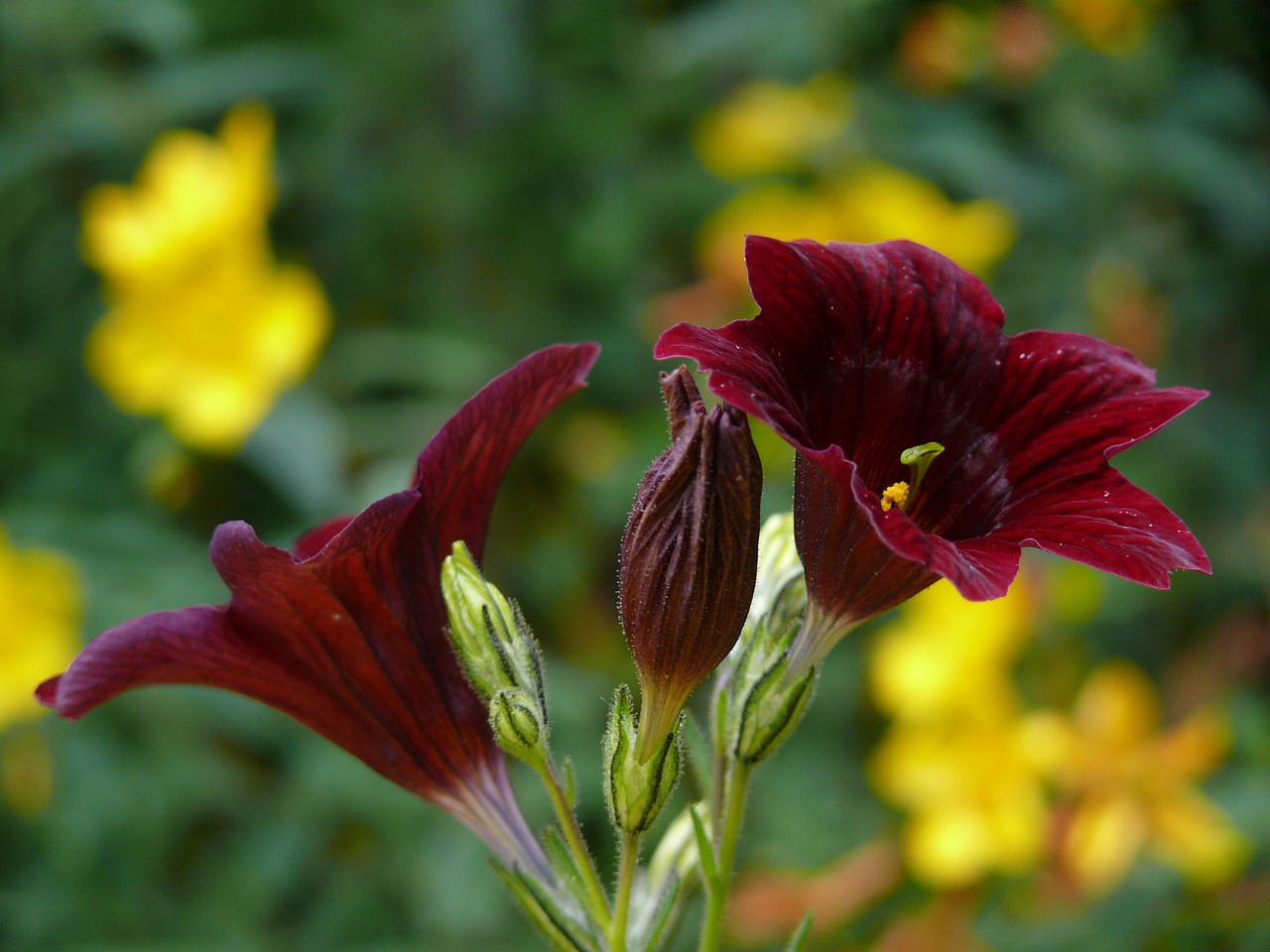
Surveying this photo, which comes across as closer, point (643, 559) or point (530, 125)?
point (643, 559)

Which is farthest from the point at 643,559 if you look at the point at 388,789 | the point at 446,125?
the point at 446,125

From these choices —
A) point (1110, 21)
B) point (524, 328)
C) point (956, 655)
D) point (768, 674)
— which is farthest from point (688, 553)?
point (524, 328)

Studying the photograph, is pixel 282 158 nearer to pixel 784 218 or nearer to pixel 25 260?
pixel 25 260

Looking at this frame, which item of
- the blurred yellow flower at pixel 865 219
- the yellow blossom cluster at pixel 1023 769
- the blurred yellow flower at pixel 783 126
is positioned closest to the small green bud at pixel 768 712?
the yellow blossom cluster at pixel 1023 769

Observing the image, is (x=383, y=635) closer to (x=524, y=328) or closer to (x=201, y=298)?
(x=201, y=298)

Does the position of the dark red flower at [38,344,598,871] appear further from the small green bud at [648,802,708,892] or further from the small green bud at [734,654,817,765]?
the small green bud at [734,654,817,765]
